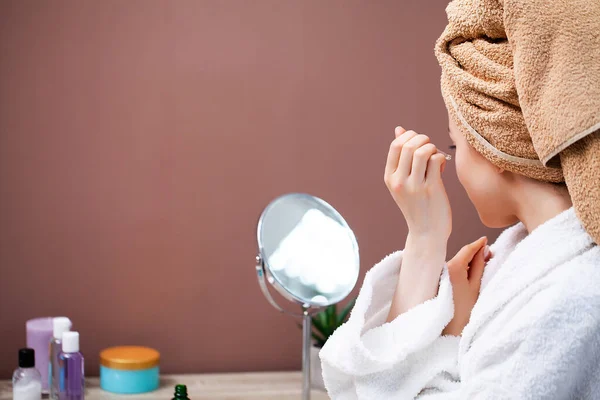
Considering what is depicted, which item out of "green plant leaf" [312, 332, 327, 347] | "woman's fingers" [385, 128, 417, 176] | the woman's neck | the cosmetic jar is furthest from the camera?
"green plant leaf" [312, 332, 327, 347]

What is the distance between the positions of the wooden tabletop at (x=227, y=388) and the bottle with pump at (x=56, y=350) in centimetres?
8

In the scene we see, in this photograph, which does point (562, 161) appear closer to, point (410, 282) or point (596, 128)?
point (596, 128)

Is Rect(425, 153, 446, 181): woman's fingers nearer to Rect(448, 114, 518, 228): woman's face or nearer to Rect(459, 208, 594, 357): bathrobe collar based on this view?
Rect(448, 114, 518, 228): woman's face

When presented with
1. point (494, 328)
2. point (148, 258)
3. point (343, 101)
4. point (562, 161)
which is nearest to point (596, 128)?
point (562, 161)

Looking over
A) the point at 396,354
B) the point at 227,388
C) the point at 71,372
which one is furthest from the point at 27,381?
the point at 396,354

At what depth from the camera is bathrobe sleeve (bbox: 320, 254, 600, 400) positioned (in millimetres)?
780

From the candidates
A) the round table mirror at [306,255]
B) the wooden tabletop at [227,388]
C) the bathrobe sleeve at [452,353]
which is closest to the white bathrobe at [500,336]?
the bathrobe sleeve at [452,353]

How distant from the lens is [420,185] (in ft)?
3.19

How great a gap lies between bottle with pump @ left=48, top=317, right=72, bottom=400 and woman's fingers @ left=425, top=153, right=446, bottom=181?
2.53 feet

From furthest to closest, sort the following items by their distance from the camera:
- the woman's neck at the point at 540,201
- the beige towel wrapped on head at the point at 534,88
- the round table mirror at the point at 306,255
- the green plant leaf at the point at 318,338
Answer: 1. the green plant leaf at the point at 318,338
2. the round table mirror at the point at 306,255
3. the woman's neck at the point at 540,201
4. the beige towel wrapped on head at the point at 534,88

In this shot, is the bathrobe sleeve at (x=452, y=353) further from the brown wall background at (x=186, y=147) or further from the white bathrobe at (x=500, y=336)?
the brown wall background at (x=186, y=147)

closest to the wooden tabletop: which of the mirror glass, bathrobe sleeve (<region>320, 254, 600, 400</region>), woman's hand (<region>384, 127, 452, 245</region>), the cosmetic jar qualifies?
the cosmetic jar

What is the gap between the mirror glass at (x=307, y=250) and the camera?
1277mm

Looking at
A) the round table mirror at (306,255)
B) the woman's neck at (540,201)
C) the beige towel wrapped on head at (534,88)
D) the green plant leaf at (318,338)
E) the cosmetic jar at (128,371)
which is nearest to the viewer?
the beige towel wrapped on head at (534,88)
